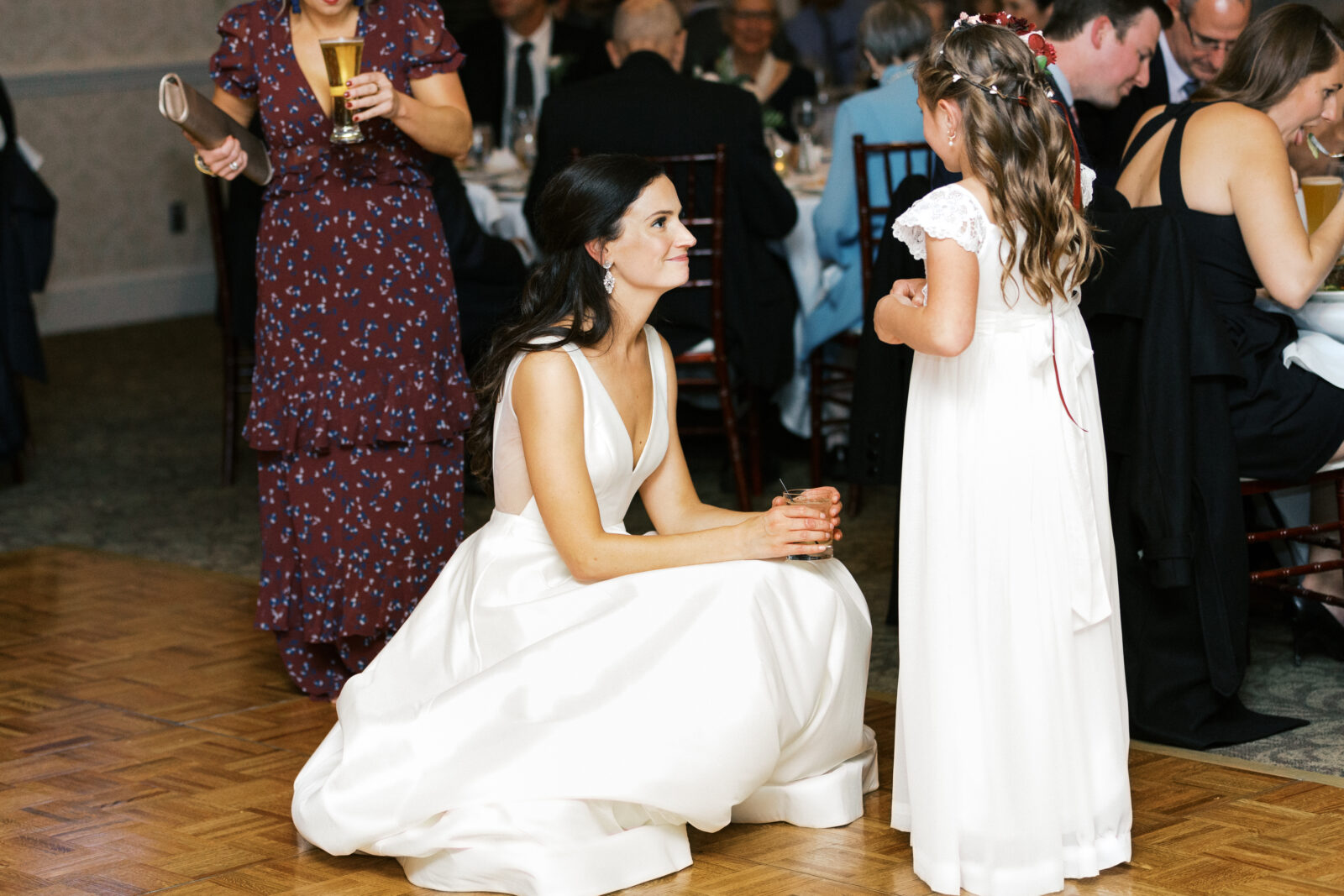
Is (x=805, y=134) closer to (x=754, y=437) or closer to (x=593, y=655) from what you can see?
(x=754, y=437)

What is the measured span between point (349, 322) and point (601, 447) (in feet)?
3.08

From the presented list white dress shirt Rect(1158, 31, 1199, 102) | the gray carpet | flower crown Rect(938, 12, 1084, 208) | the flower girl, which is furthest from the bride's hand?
white dress shirt Rect(1158, 31, 1199, 102)

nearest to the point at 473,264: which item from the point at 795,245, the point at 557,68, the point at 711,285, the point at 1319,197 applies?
the point at 711,285

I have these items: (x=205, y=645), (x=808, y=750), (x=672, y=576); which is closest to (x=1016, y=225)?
(x=672, y=576)

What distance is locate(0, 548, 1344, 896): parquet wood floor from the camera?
8.18 ft

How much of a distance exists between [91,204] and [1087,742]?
24.6 ft

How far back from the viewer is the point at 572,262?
8.82 ft

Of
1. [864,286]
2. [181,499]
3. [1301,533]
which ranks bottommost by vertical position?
[181,499]

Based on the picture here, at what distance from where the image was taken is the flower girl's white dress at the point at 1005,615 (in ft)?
7.78

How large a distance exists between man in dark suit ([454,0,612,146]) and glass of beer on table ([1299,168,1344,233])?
12.2 feet

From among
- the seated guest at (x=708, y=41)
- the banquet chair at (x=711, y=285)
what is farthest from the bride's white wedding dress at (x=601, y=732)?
the seated guest at (x=708, y=41)

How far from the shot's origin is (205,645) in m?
3.90

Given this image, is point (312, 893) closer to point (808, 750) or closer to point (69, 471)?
point (808, 750)

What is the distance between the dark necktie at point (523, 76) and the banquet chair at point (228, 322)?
64.5 inches
